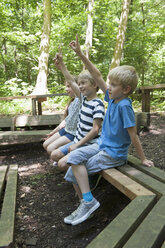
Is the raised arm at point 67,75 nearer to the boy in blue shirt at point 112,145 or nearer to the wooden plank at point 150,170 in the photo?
the boy in blue shirt at point 112,145

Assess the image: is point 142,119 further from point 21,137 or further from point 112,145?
point 112,145

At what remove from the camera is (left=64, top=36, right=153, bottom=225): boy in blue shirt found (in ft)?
6.89

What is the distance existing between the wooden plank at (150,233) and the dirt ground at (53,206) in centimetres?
78

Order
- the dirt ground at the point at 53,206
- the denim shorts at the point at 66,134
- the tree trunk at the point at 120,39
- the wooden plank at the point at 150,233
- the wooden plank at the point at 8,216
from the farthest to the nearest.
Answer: the tree trunk at the point at 120,39
the denim shorts at the point at 66,134
the dirt ground at the point at 53,206
the wooden plank at the point at 8,216
the wooden plank at the point at 150,233

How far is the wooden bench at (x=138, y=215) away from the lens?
4.02 ft

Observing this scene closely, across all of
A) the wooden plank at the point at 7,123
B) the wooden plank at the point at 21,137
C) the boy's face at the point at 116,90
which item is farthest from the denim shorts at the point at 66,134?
the wooden plank at the point at 7,123

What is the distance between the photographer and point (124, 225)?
4.52 feet

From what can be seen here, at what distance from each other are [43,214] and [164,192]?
1.44 m

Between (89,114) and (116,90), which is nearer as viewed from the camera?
(116,90)

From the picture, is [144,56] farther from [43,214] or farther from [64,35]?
[43,214]

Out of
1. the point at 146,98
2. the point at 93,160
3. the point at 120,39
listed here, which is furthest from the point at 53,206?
the point at 120,39

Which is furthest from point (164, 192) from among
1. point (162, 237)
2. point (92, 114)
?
point (92, 114)

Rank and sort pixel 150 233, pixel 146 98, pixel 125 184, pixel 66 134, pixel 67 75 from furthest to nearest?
pixel 146 98
pixel 66 134
pixel 67 75
pixel 125 184
pixel 150 233

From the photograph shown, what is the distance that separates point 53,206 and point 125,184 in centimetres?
117
